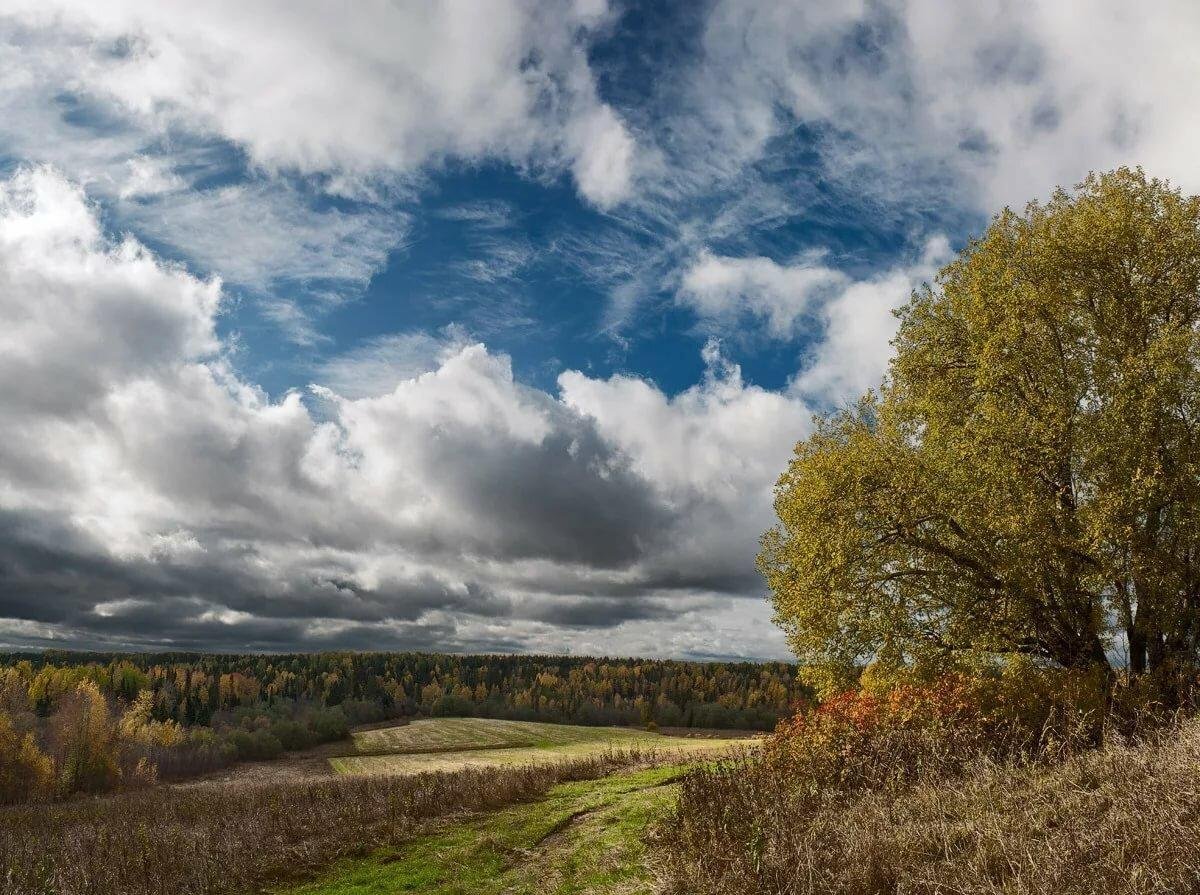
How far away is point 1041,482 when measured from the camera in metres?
24.8

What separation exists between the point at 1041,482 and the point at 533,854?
18.7 metres

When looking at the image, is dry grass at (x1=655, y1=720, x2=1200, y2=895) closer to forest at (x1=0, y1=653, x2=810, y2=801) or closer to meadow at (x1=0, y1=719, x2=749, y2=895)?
meadow at (x1=0, y1=719, x2=749, y2=895)

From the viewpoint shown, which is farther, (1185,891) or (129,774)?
(129,774)

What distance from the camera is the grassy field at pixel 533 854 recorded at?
1465cm

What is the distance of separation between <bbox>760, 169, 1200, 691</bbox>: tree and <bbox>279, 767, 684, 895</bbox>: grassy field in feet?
29.9

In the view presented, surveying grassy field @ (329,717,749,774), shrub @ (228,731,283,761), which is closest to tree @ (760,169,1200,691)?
grassy field @ (329,717,749,774)

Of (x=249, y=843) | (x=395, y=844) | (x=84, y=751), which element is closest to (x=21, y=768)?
(x=84, y=751)

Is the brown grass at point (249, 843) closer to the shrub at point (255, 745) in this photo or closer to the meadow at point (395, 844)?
the meadow at point (395, 844)

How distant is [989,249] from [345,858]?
2875 cm

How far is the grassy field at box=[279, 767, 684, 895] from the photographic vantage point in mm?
14648

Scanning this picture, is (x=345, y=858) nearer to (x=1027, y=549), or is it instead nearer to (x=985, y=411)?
(x=1027, y=549)

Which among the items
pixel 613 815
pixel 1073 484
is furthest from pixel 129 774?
pixel 1073 484

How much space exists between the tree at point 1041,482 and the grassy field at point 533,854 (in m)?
9.10

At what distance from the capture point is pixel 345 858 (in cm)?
2041
